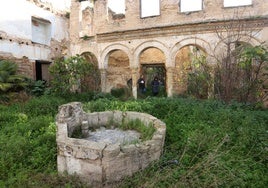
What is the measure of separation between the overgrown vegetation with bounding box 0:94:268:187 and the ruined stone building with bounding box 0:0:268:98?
398 cm

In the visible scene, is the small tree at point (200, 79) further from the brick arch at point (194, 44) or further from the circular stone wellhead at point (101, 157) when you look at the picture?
the circular stone wellhead at point (101, 157)

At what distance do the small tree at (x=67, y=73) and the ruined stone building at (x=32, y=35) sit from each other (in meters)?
1.91

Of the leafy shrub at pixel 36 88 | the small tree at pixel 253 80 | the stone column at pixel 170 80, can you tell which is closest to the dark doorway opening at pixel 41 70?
the leafy shrub at pixel 36 88

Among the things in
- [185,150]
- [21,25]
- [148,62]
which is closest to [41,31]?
[21,25]

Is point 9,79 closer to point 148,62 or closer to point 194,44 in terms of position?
point 194,44

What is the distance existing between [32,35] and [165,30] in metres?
7.45

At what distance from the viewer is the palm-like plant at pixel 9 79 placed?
32.3ft

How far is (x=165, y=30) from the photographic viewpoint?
39.2 feet

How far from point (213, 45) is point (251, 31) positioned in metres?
1.70

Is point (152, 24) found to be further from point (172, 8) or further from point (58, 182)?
point (58, 182)

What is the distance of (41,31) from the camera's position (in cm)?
1376

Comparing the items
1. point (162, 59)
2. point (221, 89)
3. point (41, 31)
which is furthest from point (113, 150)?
point (162, 59)

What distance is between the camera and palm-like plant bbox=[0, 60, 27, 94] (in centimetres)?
985

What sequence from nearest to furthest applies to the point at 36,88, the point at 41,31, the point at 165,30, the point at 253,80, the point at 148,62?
1. the point at 253,80
2. the point at 36,88
3. the point at 165,30
4. the point at 41,31
5. the point at 148,62
